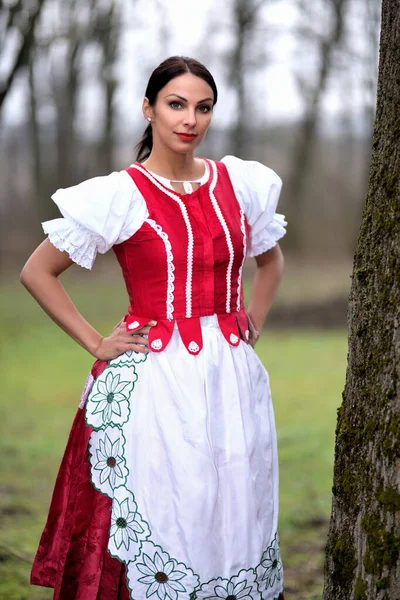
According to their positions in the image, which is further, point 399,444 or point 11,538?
point 11,538

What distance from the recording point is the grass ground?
3445 millimetres

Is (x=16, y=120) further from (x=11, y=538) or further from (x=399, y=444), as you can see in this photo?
(x=399, y=444)

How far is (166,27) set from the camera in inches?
427

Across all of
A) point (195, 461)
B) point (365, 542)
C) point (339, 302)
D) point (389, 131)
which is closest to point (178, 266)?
point (195, 461)

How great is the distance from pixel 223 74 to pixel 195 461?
11.4m

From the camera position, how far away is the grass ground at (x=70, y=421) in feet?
11.3

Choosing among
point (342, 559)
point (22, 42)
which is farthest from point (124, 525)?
point (22, 42)

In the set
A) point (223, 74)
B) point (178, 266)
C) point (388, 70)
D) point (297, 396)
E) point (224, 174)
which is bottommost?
point (297, 396)

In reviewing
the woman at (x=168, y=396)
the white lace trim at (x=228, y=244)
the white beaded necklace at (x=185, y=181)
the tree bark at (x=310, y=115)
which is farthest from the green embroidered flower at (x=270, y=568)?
the tree bark at (x=310, y=115)

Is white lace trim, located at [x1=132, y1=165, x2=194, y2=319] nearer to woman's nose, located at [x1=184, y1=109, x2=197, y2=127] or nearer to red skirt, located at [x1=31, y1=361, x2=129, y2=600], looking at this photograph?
woman's nose, located at [x1=184, y1=109, x2=197, y2=127]

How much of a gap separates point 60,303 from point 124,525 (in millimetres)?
619

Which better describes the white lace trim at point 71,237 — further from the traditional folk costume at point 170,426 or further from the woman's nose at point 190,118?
the woman's nose at point 190,118

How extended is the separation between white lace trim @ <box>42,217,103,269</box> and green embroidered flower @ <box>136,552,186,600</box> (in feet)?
2.60

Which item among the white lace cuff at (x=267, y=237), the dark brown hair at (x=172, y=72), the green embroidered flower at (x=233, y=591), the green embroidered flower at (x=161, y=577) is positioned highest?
the dark brown hair at (x=172, y=72)
